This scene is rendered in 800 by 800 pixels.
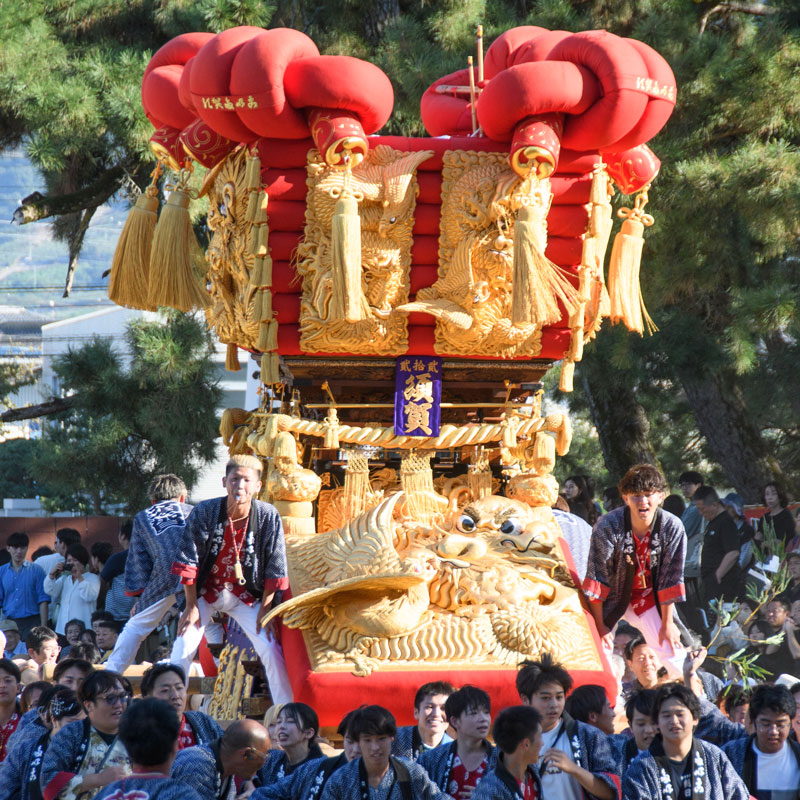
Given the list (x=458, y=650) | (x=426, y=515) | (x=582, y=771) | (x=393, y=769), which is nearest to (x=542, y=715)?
(x=582, y=771)

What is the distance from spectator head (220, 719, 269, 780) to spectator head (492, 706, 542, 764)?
762 millimetres

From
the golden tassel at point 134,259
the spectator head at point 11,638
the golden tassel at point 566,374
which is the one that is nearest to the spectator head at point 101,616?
the spectator head at point 11,638

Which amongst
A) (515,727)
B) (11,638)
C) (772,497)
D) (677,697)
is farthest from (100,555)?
(677,697)

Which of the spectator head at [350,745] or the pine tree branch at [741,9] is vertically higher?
the pine tree branch at [741,9]

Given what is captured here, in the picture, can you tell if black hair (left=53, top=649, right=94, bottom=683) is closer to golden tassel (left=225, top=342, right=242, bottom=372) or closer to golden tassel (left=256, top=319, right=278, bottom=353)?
golden tassel (left=256, top=319, right=278, bottom=353)

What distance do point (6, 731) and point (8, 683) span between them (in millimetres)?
191

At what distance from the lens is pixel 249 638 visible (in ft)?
20.5

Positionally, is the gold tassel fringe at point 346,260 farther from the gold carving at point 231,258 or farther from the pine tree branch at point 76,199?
the pine tree branch at point 76,199

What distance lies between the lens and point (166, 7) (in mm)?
10633

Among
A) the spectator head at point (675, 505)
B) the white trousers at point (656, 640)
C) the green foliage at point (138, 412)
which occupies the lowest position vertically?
the white trousers at point (656, 640)

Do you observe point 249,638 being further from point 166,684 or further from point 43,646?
point 166,684

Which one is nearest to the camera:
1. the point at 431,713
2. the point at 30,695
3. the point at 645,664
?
the point at 431,713

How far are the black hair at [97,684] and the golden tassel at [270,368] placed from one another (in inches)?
107

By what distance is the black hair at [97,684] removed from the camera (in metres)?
4.31
